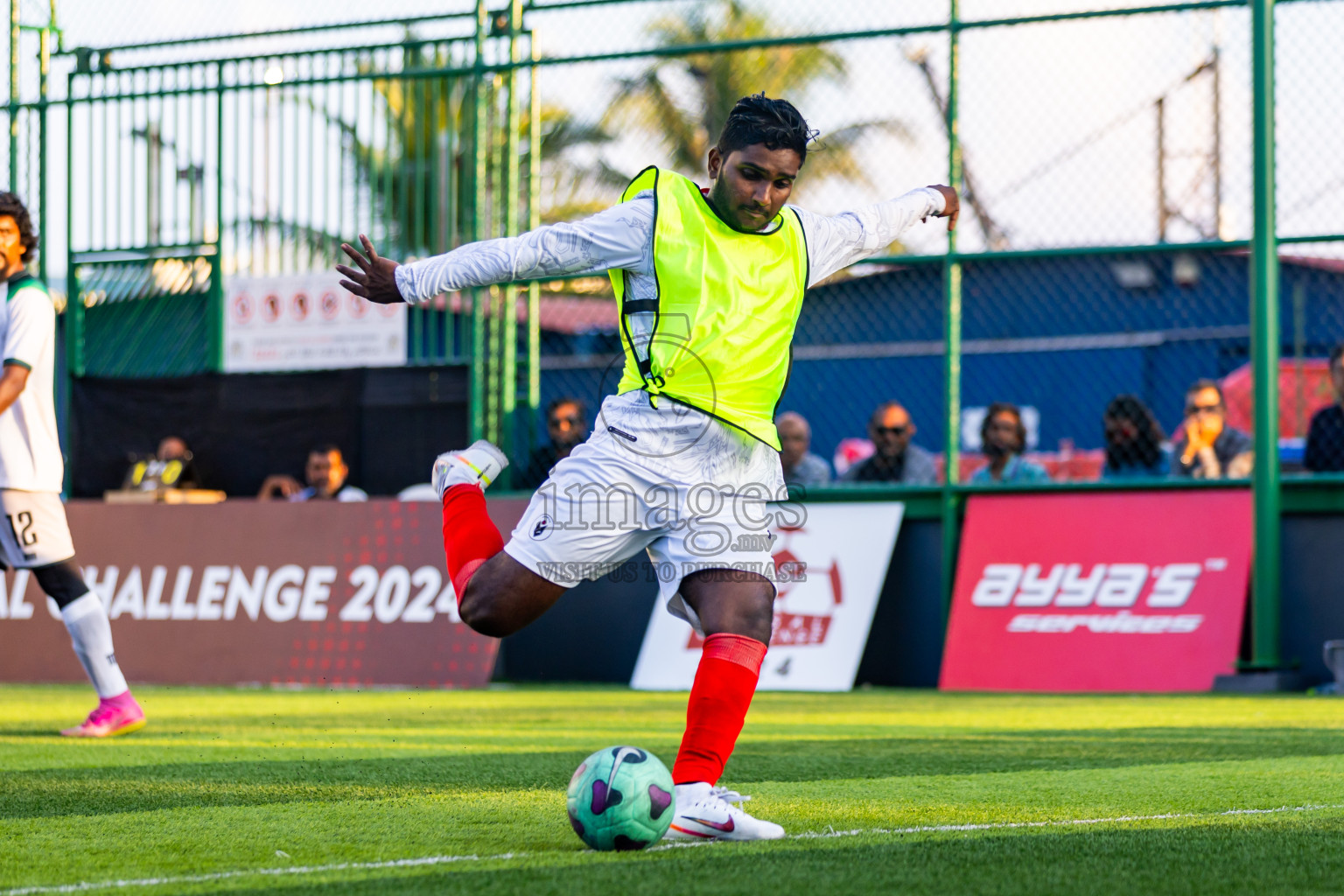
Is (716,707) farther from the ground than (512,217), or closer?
closer

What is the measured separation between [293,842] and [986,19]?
8.56m

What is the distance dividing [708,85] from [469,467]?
66.8ft

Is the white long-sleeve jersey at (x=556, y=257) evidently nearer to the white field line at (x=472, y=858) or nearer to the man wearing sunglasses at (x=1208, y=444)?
the white field line at (x=472, y=858)

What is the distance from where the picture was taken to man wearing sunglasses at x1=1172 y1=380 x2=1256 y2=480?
1079cm

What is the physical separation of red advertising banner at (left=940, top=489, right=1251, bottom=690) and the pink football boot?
17.2ft

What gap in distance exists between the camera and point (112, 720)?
7.40 metres

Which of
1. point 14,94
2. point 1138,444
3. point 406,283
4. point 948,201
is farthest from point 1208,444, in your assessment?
point 14,94

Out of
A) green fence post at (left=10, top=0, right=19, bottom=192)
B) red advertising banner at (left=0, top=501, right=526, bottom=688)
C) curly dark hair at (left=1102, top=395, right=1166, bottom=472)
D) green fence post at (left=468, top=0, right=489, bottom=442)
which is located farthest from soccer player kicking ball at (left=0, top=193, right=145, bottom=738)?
green fence post at (left=10, top=0, right=19, bottom=192)

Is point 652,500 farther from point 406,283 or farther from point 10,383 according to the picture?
point 10,383

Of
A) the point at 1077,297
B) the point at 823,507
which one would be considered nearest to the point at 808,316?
the point at 1077,297

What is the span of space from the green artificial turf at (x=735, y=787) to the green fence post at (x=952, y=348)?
2267 millimetres

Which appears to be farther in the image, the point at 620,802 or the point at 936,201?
the point at 936,201

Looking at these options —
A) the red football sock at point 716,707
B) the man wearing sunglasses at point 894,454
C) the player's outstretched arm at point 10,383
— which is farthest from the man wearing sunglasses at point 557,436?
the red football sock at point 716,707

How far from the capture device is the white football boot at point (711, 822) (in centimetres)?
424
